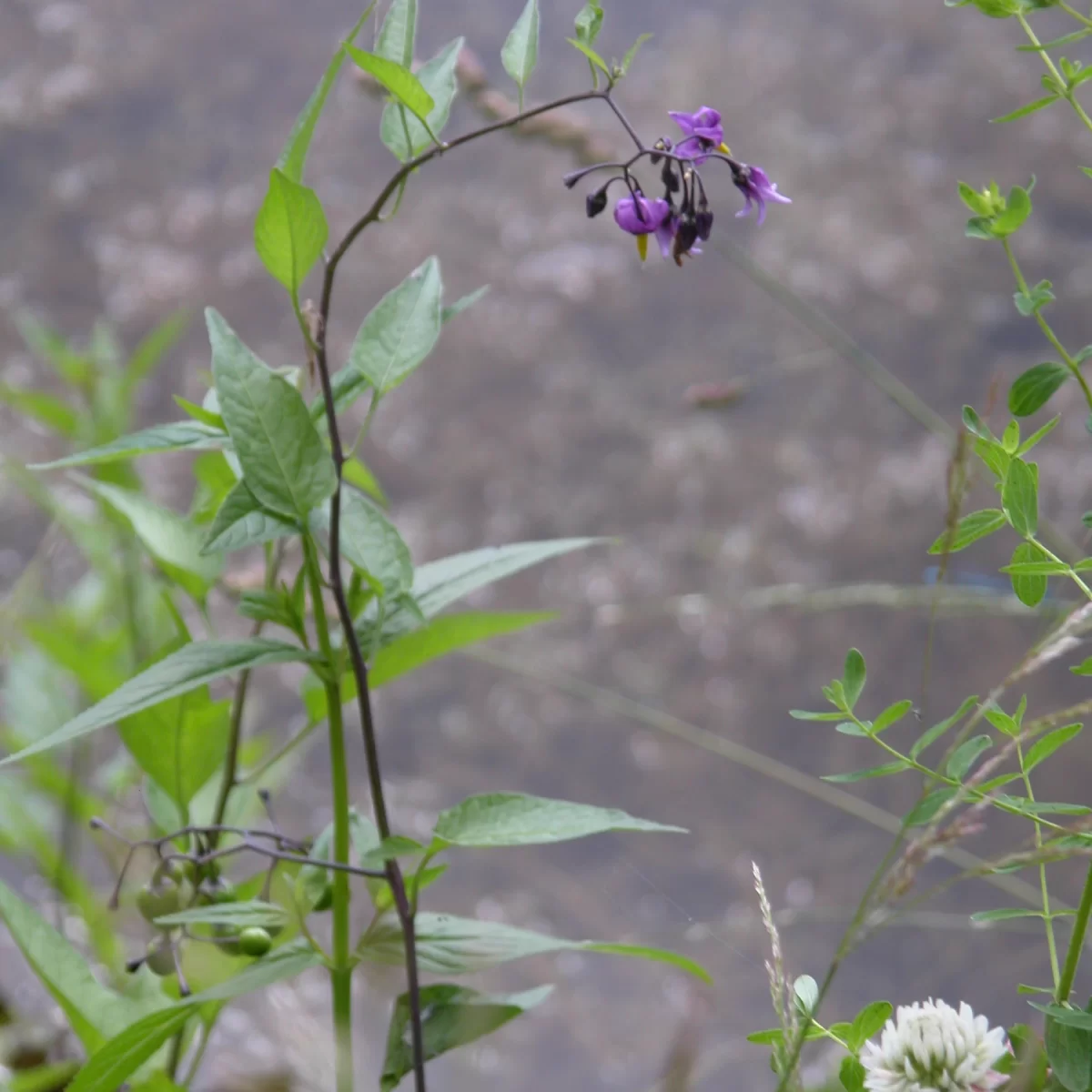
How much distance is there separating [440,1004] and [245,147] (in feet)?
2.76

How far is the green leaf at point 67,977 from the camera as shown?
360 mm

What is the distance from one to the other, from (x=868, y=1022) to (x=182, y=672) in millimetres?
195

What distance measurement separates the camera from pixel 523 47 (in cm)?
32

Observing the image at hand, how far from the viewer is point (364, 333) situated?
329mm

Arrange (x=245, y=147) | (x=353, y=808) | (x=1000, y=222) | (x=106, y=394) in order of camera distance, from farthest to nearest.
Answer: (x=245, y=147)
(x=106, y=394)
(x=353, y=808)
(x=1000, y=222)

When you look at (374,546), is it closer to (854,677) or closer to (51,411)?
(854,677)

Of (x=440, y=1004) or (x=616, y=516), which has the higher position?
(x=616, y=516)

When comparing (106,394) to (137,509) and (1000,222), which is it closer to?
(137,509)

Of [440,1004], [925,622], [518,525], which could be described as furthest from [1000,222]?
[518,525]

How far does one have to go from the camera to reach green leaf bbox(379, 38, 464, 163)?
32 centimetres

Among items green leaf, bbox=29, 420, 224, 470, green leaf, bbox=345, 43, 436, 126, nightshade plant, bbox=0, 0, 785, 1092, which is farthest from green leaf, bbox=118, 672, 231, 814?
green leaf, bbox=345, 43, 436, 126

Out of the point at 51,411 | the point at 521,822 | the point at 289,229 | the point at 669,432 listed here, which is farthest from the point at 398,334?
the point at 669,432

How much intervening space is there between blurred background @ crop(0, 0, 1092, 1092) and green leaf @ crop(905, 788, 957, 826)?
395mm

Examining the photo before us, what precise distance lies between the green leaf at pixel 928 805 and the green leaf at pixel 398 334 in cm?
18
